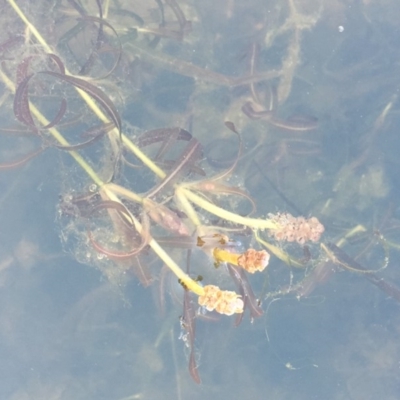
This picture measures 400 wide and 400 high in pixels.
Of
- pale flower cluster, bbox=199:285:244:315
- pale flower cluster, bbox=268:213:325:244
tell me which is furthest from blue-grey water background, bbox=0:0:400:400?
pale flower cluster, bbox=199:285:244:315

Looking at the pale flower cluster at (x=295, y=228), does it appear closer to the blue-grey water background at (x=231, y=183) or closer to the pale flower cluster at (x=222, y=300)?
the pale flower cluster at (x=222, y=300)

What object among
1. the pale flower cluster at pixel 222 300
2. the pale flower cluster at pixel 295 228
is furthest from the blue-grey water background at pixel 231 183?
the pale flower cluster at pixel 222 300

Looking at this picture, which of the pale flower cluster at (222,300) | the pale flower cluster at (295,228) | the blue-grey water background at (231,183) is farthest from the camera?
the blue-grey water background at (231,183)

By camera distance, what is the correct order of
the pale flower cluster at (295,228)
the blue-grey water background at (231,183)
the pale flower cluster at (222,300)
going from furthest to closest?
the blue-grey water background at (231,183) → the pale flower cluster at (295,228) → the pale flower cluster at (222,300)

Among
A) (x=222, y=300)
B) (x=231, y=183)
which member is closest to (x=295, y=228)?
(x=222, y=300)

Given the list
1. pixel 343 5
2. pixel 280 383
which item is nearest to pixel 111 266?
pixel 280 383

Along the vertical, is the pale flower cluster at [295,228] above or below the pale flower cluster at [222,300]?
below

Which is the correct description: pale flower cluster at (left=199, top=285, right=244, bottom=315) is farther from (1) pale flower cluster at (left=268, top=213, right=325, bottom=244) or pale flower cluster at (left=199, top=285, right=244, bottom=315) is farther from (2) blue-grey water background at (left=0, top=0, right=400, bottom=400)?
(2) blue-grey water background at (left=0, top=0, right=400, bottom=400)

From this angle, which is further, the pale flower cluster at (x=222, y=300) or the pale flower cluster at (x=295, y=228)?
the pale flower cluster at (x=295, y=228)

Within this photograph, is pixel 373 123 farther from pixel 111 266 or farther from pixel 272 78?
pixel 111 266

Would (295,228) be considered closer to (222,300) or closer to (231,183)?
(222,300)
